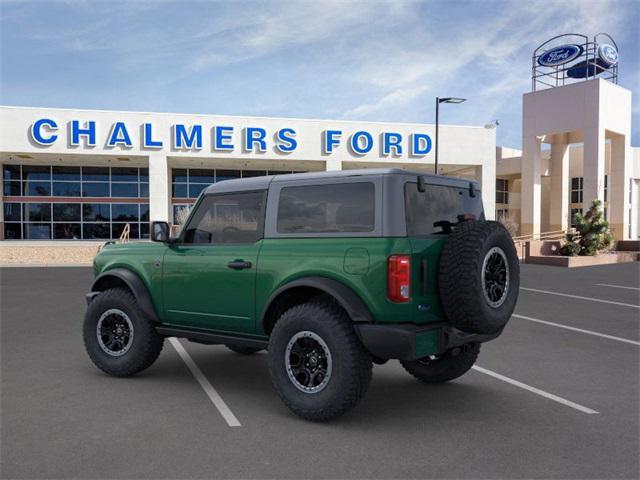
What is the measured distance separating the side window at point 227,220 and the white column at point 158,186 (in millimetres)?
27602

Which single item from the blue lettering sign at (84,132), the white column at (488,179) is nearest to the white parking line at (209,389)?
the blue lettering sign at (84,132)

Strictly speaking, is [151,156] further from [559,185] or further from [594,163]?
[594,163]

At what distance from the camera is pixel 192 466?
3840mm

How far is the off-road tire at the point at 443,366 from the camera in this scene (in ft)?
19.0

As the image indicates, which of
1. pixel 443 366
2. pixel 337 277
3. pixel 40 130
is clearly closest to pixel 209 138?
pixel 40 130

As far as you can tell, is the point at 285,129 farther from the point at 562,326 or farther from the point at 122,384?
the point at 122,384

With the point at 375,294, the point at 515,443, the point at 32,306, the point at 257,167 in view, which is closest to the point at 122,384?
the point at 375,294

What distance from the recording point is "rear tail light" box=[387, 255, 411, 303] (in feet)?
14.5

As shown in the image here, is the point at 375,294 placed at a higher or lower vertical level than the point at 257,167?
→ lower

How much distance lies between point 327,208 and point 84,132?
98.0ft

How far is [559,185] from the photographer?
3709 cm

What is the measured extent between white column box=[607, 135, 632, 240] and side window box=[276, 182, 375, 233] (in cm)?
3442

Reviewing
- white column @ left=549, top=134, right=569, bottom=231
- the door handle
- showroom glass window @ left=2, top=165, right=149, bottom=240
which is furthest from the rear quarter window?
white column @ left=549, top=134, right=569, bottom=231

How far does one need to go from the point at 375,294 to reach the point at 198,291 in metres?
1.98
